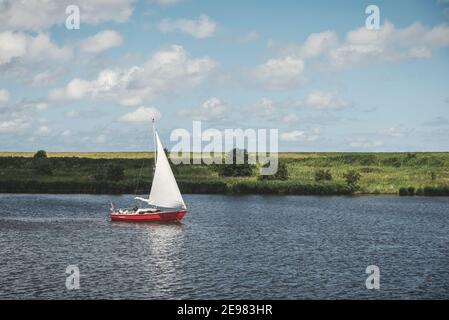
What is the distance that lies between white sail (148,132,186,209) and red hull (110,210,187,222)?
1.23 meters

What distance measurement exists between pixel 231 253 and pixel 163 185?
2355cm

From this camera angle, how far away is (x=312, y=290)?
4403 cm

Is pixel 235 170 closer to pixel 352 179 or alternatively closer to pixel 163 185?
pixel 352 179

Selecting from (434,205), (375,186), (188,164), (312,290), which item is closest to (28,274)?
(312,290)

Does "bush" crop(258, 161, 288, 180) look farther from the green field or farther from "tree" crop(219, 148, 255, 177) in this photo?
"tree" crop(219, 148, 255, 177)

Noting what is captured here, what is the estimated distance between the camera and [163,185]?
259 ft

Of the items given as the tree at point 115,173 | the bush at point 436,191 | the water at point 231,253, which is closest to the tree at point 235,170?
the tree at point 115,173

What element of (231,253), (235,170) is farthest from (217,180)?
(231,253)

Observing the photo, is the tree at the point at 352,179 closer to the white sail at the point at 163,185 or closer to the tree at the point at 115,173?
the tree at the point at 115,173

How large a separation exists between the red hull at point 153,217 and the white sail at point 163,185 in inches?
48.4

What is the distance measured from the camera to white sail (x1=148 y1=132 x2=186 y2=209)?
78750mm

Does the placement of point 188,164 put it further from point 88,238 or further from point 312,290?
point 312,290

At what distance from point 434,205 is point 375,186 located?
24.0 meters

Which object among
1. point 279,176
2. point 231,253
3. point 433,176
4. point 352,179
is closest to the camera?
point 231,253
